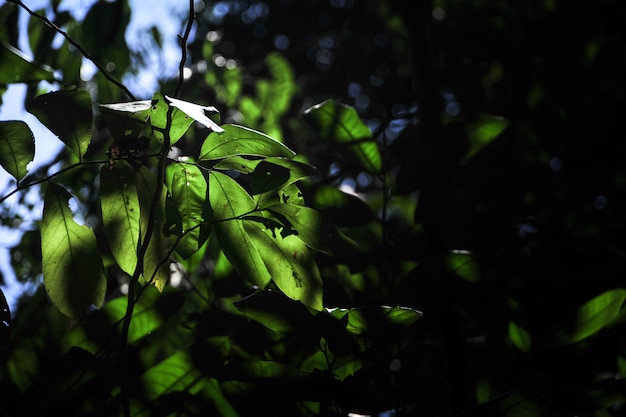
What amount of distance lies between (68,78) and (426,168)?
765mm

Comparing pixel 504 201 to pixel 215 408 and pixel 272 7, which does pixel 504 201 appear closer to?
pixel 215 408

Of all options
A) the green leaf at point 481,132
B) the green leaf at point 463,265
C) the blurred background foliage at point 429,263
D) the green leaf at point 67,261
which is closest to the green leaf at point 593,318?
the blurred background foliage at point 429,263

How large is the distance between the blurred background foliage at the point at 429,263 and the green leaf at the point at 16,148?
0.18 metres

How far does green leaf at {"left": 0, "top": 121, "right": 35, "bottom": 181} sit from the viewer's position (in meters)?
0.65

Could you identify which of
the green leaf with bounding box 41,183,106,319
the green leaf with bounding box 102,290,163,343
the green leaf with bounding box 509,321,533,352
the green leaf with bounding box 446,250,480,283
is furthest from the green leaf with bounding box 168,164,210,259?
the green leaf with bounding box 509,321,533,352

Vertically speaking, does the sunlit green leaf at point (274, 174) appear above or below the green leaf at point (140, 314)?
above

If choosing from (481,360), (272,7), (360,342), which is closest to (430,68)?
(481,360)

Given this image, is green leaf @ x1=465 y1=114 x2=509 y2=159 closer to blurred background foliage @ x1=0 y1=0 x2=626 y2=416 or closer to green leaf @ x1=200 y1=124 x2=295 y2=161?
blurred background foliage @ x1=0 y1=0 x2=626 y2=416

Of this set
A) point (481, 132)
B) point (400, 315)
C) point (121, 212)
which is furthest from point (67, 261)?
point (481, 132)

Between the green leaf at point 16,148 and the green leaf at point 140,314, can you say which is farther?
the green leaf at point 140,314

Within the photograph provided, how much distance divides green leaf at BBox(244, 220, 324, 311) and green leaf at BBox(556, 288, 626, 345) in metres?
0.41

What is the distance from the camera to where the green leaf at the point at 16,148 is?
0.65 metres

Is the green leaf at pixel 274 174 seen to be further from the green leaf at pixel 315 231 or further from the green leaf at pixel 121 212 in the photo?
the green leaf at pixel 121 212

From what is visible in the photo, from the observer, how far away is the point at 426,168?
952 millimetres
